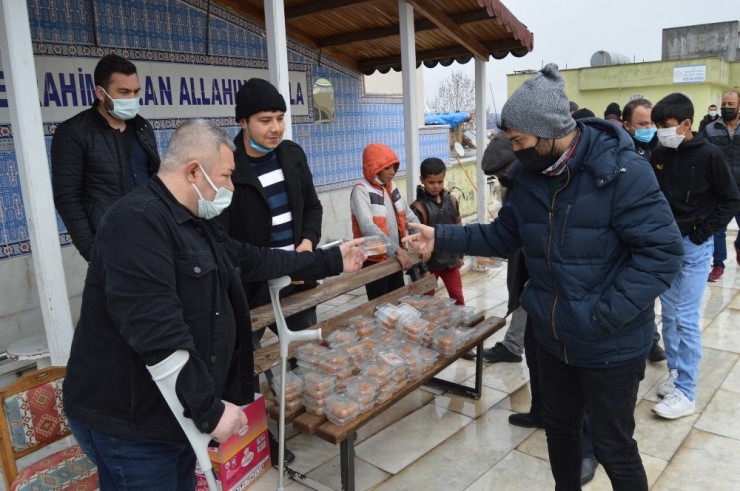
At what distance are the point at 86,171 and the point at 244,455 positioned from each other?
184 centimetres

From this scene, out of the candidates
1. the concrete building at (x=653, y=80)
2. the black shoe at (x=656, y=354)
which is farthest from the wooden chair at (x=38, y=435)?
the concrete building at (x=653, y=80)

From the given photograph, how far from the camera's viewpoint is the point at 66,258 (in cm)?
495

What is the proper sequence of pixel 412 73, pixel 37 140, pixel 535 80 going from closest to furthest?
pixel 535 80 < pixel 37 140 < pixel 412 73

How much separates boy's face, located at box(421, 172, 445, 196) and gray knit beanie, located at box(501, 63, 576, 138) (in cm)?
235

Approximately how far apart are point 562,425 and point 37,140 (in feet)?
10.3

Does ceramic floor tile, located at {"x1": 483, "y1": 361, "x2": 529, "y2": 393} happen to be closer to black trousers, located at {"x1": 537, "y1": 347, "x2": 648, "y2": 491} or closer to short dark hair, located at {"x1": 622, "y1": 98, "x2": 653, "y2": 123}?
black trousers, located at {"x1": 537, "y1": 347, "x2": 648, "y2": 491}

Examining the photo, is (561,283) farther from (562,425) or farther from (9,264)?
(9,264)

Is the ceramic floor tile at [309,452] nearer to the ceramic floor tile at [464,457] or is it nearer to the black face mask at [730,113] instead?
the ceramic floor tile at [464,457]

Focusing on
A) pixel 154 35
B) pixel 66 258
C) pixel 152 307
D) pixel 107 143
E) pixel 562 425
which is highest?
pixel 154 35

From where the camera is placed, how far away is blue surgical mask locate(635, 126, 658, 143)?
436cm

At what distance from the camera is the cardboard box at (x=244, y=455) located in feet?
9.31

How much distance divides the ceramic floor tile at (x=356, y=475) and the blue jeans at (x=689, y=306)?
7.01 ft

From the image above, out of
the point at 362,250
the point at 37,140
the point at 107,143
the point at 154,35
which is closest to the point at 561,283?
the point at 362,250

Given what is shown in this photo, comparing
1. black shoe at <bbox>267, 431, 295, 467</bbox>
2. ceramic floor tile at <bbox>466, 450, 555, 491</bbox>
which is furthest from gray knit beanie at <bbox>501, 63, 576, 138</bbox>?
black shoe at <bbox>267, 431, 295, 467</bbox>
